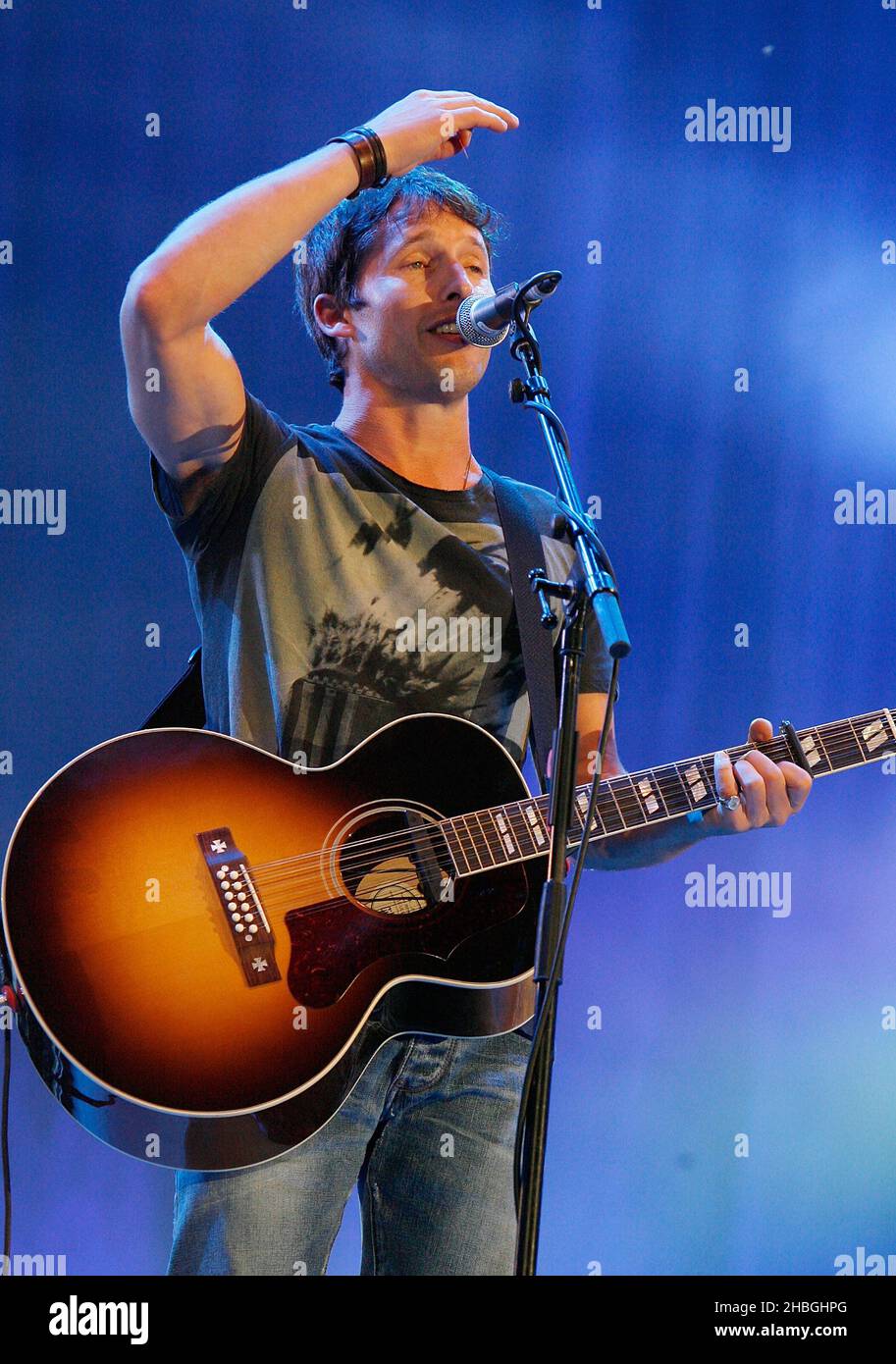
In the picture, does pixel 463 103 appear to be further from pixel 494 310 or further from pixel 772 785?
pixel 772 785

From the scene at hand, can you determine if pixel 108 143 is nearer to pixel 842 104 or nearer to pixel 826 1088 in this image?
pixel 842 104

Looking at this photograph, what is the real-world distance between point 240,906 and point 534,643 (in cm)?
72

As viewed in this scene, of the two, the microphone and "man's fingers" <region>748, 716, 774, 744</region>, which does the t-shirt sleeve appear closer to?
the microphone

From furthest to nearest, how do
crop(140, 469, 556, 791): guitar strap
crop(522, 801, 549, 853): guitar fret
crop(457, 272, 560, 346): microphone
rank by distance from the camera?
crop(140, 469, 556, 791): guitar strap
crop(522, 801, 549, 853): guitar fret
crop(457, 272, 560, 346): microphone

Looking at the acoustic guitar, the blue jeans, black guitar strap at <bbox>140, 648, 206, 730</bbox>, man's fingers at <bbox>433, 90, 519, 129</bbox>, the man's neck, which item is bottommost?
the blue jeans

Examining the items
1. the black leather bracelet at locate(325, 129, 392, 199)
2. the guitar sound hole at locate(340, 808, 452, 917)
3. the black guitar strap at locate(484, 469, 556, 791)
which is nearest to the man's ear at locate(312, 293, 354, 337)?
the black leather bracelet at locate(325, 129, 392, 199)

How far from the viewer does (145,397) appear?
205cm

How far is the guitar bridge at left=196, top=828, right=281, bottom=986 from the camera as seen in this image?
1914 mm

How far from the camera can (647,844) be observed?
2.25 m

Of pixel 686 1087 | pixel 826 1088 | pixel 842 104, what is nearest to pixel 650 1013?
pixel 686 1087

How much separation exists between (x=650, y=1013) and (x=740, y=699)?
0.72m

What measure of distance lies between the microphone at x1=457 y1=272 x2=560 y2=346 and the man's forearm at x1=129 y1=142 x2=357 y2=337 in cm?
34

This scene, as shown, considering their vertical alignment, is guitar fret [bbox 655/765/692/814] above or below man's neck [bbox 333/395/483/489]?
below

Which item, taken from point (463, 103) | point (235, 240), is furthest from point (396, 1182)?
point (463, 103)
